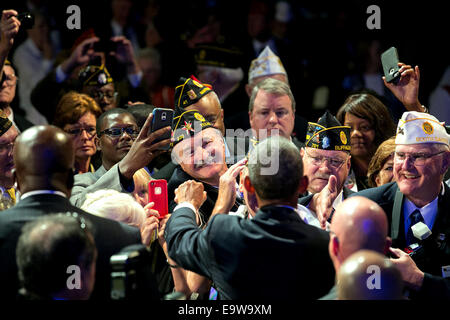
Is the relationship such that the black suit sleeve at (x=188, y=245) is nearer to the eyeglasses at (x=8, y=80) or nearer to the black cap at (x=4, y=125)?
the black cap at (x=4, y=125)

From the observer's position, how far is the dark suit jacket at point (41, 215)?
263 centimetres

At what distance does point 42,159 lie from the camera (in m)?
2.76

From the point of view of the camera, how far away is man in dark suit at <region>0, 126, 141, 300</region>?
8.95 ft

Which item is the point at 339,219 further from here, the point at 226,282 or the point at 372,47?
the point at 372,47

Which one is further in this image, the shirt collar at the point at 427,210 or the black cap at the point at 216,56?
the black cap at the point at 216,56

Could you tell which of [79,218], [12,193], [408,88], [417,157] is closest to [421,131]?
[417,157]

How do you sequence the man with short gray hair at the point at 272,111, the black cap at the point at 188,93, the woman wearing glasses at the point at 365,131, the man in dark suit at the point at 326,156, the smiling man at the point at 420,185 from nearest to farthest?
the smiling man at the point at 420,185, the man in dark suit at the point at 326,156, the black cap at the point at 188,93, the man with short gray hair at the point at 272,111, the woman wearing glasses at the point at 365,131

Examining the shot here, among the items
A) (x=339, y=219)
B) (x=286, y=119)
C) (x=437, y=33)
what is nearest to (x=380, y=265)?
(x=339, y=219)

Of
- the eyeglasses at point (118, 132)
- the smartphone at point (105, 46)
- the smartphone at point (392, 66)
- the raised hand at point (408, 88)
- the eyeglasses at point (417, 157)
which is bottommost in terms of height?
the eyeglasses at point (417, 157)

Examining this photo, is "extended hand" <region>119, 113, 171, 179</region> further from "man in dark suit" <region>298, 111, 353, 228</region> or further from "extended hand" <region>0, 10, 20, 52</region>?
"extended hand" <region>0, 10, 20, 52</region>

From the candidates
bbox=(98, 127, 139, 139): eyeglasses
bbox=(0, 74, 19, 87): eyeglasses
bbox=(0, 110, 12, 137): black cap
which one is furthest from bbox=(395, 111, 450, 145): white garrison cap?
bbox=(0, 74, 19, 87): eyeglasses

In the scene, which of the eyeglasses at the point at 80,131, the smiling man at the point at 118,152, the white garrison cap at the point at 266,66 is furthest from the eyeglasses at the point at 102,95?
the white garrison cap at the point at 266,66

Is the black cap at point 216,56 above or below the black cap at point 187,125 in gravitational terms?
above

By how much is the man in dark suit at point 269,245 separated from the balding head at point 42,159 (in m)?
0.62
